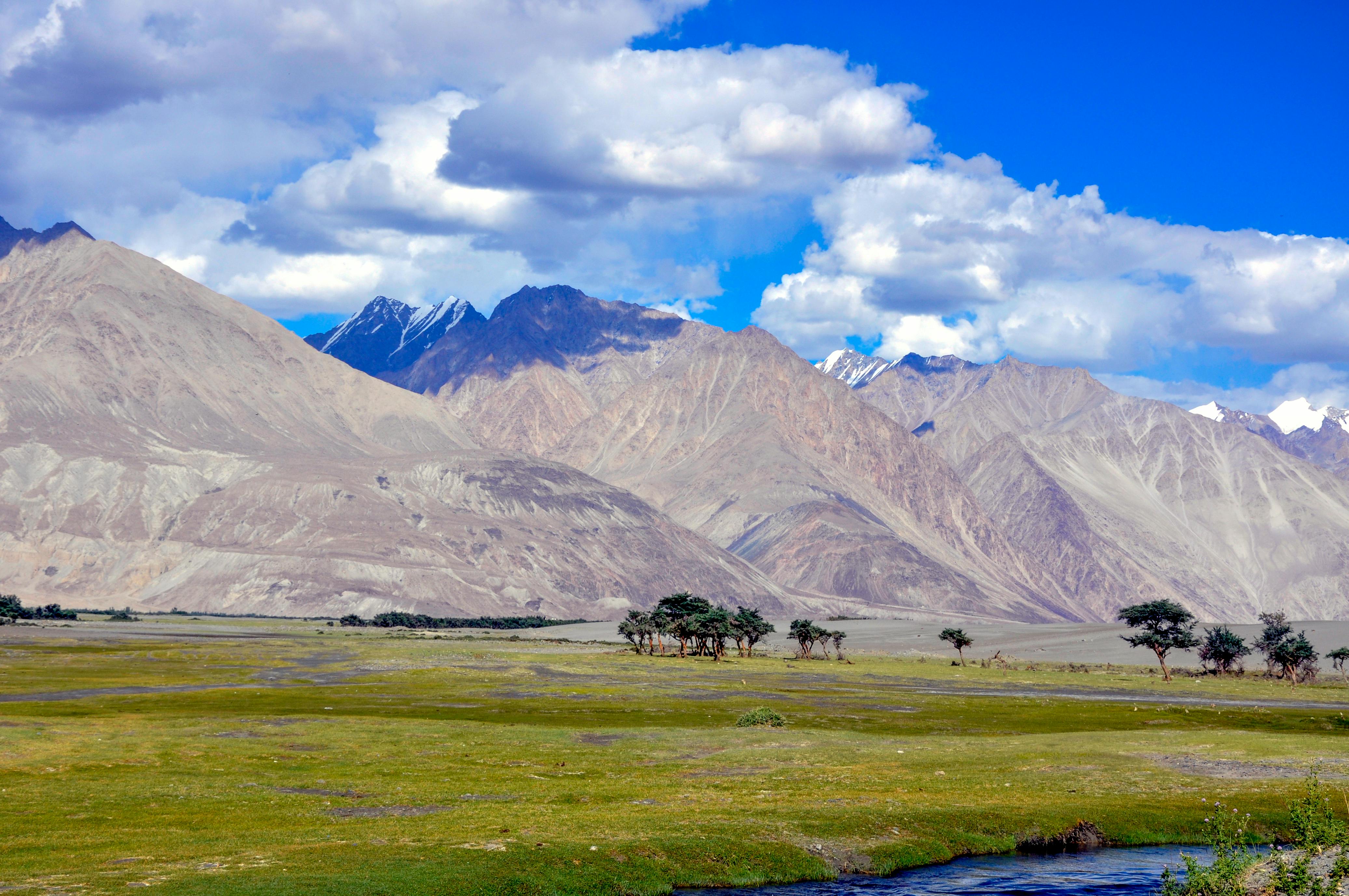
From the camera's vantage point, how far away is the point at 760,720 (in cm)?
6347

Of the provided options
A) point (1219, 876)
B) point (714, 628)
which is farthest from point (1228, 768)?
point (714, 628)

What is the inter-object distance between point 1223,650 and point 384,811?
12936 cm

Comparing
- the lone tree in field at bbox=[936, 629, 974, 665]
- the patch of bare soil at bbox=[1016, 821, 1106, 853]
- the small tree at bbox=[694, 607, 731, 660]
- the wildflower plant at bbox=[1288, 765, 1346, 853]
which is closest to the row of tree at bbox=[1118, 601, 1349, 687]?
the lone tree in field at bbox=[936, 629, 974, 665]

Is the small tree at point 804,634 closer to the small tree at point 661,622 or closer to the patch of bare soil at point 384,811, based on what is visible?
the small tree at point 661,622

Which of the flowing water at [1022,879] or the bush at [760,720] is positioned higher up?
the bush at [760,720]

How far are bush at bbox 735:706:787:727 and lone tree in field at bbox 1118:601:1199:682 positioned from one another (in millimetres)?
79499

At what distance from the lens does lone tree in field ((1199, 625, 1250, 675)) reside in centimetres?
14225

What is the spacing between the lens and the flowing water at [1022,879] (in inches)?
1228

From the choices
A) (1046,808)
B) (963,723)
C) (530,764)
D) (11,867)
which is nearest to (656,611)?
(963,723)

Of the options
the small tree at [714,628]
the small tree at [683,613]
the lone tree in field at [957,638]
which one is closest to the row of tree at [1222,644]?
the lone tree in field at [957,638]

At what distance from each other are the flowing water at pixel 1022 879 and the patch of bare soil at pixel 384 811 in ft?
32.7

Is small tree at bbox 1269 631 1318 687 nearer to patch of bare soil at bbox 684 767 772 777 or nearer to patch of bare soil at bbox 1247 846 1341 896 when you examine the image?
patch of bare soil at bbox 684 767 772 777

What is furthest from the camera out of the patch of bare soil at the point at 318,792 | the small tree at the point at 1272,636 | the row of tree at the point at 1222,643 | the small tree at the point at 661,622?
the small tree at the point at 661,622

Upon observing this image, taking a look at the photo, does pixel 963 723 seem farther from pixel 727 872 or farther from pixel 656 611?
pixel 656 611
